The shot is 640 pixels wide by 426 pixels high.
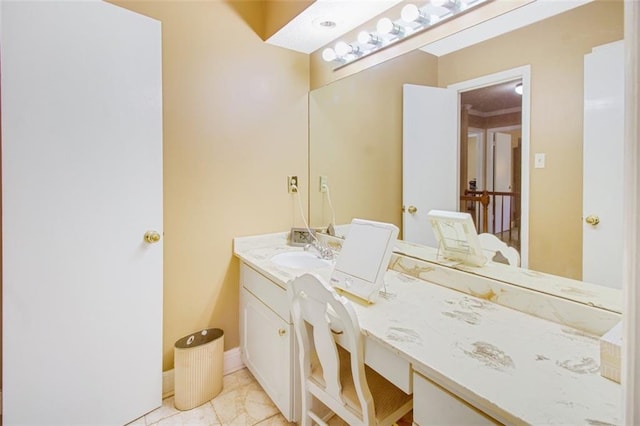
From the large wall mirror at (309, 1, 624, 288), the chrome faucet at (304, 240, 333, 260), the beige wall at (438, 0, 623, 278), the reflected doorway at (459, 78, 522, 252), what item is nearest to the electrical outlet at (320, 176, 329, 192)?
the chrome faucet at (304, 240, 333, 260)

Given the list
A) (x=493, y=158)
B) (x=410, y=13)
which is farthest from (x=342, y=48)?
(x=493, y=158)

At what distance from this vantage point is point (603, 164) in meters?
0.95

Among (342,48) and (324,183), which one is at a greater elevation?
(342,48)

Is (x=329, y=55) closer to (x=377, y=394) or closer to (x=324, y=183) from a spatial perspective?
(x=324, y=183)

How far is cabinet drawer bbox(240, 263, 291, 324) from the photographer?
146cm

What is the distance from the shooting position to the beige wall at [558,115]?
101 cm

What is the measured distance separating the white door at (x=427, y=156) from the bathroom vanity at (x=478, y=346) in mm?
213

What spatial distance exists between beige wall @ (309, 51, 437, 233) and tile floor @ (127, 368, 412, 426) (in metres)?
1.10

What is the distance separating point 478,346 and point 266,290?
1032mm

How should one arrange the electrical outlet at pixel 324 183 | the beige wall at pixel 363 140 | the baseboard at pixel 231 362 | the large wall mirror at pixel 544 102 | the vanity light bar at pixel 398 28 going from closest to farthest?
1. the large wall mirror at pixel 544 102
2. the vanity light bar at pixel 398 28
3. the beige wall at pixel 363 140
4. the baseboard at pixel 231 362
5. the electrical outlet at pixel 324 183

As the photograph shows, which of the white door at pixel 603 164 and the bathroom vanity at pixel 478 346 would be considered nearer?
the bathroom vanity at pixel 478 346

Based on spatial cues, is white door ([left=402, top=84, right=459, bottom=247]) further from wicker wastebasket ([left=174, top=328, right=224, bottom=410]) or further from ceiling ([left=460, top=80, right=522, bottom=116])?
wicker wastebasket ([left=174, top=328, right=224, bottom=410])

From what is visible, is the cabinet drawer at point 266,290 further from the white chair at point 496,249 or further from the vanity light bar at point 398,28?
the vanity light bar at point 398,28

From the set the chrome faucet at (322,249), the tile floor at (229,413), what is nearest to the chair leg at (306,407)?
the tile floor at (229,413)
